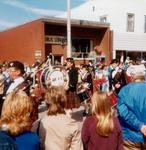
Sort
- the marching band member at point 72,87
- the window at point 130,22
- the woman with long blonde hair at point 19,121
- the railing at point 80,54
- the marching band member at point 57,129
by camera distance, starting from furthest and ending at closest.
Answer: the window at point 130,22 → the railing at point 80,54 → the marching band member at point 72,87 → the marching band member at point 57,129 → the woman with long blonde hair at point 19,121

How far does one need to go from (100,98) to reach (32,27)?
25777 mm

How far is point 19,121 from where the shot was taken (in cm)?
335

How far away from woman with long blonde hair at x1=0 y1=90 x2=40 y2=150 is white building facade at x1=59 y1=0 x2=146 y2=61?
97.1 ft

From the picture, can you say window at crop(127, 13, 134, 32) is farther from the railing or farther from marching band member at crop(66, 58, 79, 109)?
marching band member at crop(66, 58, 79, 109)

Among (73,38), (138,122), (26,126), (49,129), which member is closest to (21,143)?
(26,126)

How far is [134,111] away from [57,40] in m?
25.9

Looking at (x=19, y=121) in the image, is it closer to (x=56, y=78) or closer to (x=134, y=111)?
(x=134, y=111)

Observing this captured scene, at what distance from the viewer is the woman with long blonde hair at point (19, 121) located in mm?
3322

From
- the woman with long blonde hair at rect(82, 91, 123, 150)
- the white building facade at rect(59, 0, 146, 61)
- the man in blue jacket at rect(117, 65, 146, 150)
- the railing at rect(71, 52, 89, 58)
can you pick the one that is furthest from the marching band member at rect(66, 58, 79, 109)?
the white building facade at rect(59, 0, 146, 61)

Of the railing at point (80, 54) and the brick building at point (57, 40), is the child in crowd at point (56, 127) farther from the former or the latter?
the railing at point (80, 54)

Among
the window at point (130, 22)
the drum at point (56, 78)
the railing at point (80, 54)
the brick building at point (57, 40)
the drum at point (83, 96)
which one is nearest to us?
the drum at point (56, 78)

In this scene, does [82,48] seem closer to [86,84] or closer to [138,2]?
[138,2]

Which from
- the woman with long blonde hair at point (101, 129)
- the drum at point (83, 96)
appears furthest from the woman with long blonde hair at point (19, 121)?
the drum at point (83, 96)

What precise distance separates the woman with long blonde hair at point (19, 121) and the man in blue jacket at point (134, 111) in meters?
1.40
